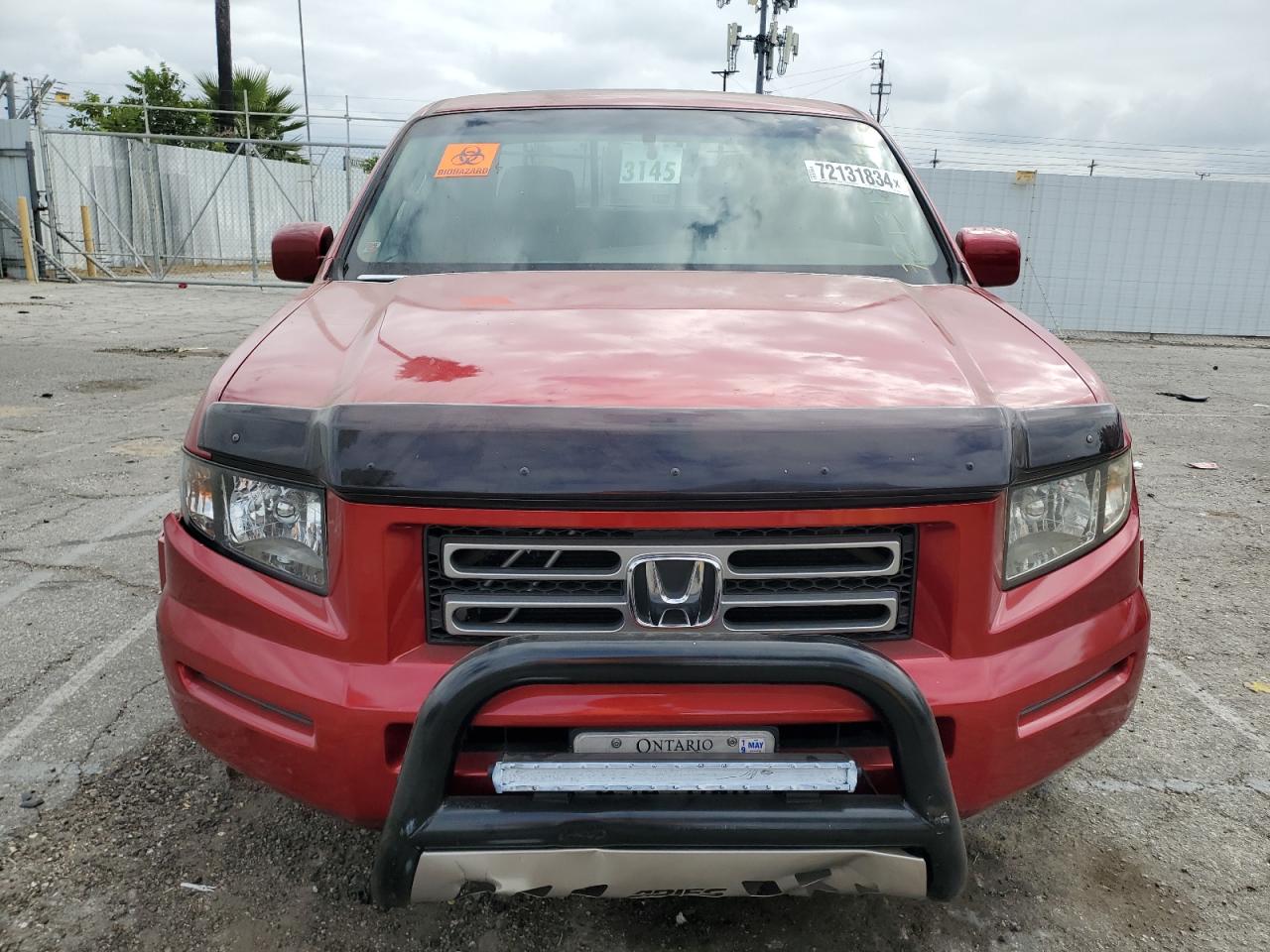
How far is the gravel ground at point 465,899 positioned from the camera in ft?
6.99

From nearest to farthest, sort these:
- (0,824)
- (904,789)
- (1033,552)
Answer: (904,789)
(1033,552)
(0,824)

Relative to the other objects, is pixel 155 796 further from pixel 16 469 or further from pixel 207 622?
pixel 16 469

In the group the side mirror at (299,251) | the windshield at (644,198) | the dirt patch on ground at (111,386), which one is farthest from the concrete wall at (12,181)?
the windshield at (644,198)

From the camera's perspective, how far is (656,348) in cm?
194

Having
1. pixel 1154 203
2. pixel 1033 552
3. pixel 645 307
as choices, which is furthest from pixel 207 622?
pixel 1154 203

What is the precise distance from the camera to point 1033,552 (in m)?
1.82

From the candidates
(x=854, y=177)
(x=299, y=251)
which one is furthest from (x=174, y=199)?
(x=854, y=177)

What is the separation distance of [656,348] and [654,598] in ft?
1.68

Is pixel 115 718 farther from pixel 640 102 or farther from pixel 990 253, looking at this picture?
pixel 990 253

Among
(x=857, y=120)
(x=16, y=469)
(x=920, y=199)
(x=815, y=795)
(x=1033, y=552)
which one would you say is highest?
(x=857, y=120)

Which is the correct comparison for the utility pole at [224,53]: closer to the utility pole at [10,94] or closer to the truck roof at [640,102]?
the utility pole at [10,94]

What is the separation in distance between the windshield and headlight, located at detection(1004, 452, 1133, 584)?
101 centimetres

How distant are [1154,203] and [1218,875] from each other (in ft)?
51.1

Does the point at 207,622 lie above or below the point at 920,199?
below
